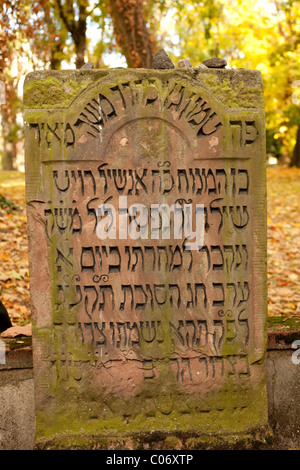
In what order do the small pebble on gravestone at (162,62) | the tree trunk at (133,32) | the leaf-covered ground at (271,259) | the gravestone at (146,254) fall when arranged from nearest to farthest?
the gravestone at (146,254) → the small pebble on gravestone at (162,62) → the leaf-covered ground at (271,259) → the tree trunk at (133,32)

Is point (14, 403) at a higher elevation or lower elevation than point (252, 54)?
lower

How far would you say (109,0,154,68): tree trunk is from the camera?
853 centimetres

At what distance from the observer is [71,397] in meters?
2.99

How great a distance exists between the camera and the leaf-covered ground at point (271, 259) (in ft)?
18.0

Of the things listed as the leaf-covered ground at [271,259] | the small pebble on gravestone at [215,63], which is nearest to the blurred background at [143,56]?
the leaf-covered ground at [271,259]

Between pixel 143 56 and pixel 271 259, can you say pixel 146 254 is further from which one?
pixel 143 56

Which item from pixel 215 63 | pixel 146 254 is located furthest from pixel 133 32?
pixel 146 254

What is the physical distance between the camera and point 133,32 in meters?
8.58

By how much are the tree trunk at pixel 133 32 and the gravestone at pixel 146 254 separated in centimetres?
597

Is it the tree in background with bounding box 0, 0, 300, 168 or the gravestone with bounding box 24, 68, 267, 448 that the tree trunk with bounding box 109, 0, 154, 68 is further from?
the gravestone with bounding box 24, 68, 267, 448

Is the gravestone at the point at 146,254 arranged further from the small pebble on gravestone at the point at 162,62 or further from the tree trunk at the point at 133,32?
the tree trunk at the point at 133,32
